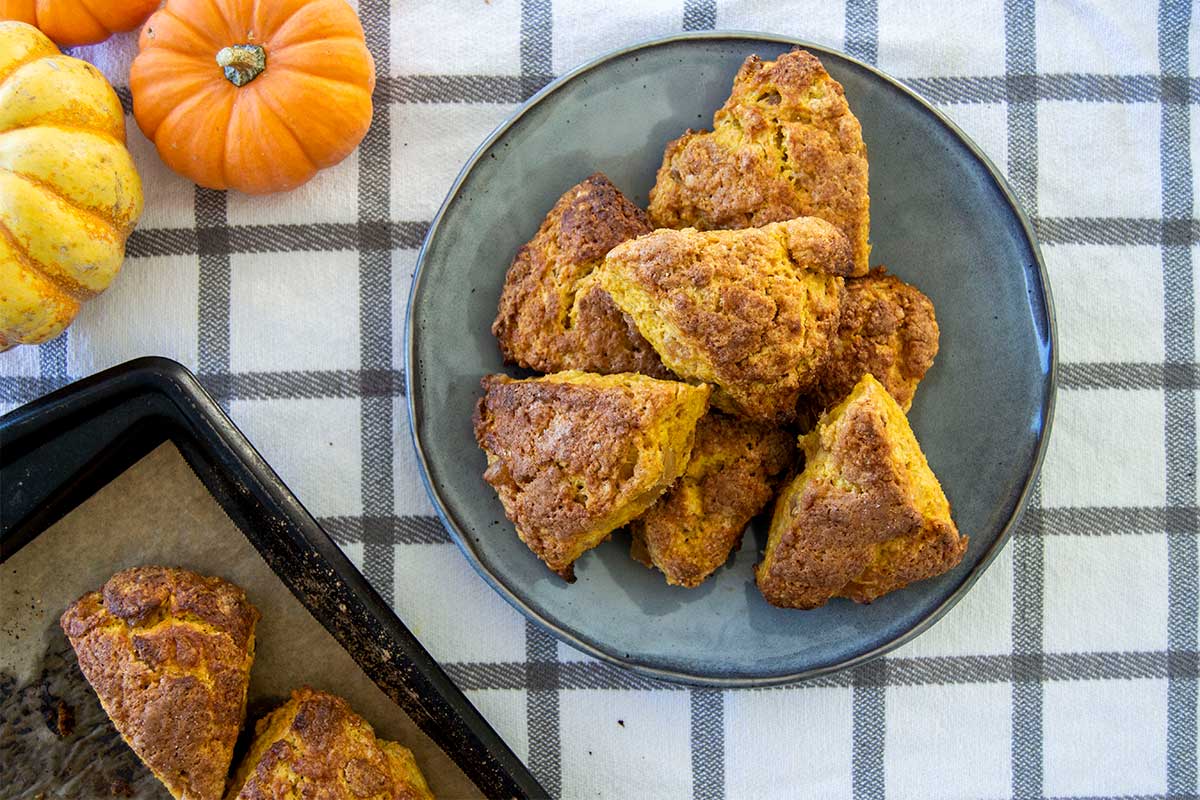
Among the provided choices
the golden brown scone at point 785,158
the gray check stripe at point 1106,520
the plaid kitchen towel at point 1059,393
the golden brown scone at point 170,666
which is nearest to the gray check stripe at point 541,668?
the plaid kitchen towel at point 1059,393

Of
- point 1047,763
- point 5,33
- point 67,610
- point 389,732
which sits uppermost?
point 5,33

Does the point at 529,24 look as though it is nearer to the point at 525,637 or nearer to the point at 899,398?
the point at 899,398

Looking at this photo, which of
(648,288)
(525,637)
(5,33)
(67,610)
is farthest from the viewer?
(525,637)

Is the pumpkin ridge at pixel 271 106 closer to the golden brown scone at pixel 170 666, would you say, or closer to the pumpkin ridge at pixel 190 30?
the pumpkin ridge at pixel 190 30

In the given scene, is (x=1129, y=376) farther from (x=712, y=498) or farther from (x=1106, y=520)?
(x=712, y=498)

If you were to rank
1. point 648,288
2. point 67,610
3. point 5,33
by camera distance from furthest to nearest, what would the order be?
point 67,610 → point 5,33 → point 648,288

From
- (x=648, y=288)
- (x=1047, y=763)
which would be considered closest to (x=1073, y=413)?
(x=1047, y=763)
